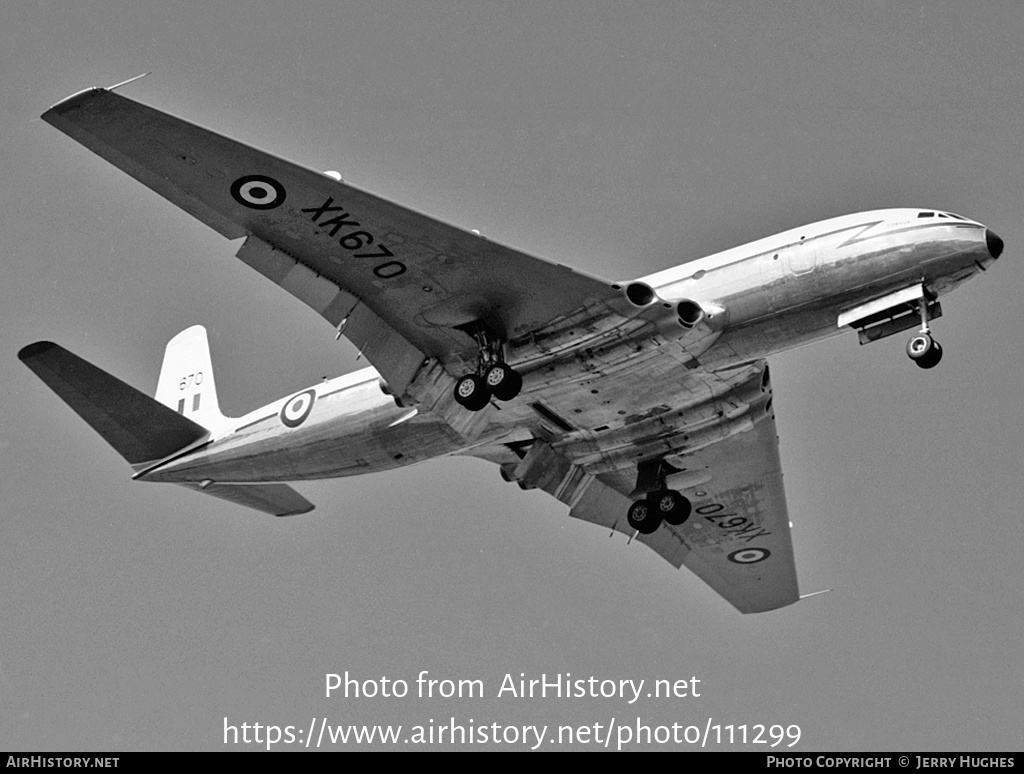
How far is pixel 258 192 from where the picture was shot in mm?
28750

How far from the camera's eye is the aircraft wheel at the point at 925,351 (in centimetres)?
2817

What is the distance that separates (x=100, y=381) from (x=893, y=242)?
16.3 metres

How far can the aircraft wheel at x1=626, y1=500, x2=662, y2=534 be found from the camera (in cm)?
3466

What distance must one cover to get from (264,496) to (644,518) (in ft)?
29.2

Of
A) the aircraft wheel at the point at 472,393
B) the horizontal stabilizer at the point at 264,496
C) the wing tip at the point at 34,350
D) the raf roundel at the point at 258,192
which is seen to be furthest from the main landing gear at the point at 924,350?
the wing tip at the point at 34,350

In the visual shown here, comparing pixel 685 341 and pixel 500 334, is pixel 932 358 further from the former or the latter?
pixel 500 334

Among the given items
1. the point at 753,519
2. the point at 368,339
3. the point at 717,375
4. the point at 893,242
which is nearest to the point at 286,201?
the point at 368,339

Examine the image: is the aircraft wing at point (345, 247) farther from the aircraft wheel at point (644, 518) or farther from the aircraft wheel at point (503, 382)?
the aircraft wheel at point (644, 518)

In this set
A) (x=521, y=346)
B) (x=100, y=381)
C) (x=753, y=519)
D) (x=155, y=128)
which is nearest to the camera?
(x=155, y=128)

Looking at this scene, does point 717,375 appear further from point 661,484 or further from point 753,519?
point 753,519

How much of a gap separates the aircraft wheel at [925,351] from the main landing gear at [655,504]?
7.98 metres

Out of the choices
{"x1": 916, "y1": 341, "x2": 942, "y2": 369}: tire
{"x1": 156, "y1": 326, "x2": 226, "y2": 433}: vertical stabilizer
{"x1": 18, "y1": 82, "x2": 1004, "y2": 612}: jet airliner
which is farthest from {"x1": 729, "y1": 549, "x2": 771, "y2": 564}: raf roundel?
{"x1": 156, "y1": 326, "x2": 226, "y2": 433}: vertical stabilizer

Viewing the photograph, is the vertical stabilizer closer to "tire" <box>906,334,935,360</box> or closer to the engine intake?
the engine intake

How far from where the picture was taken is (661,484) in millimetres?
35000
